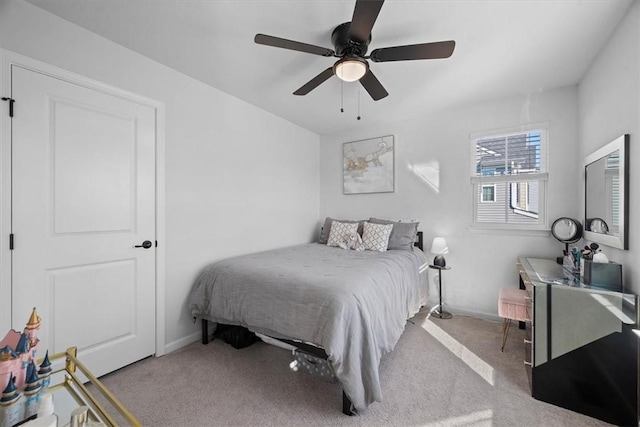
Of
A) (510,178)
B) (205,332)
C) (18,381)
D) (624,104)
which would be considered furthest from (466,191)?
(18,381)

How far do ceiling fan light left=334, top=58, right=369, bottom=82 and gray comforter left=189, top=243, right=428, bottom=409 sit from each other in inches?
58.2

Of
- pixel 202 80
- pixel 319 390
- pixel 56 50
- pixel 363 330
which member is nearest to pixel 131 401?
pixel 319 390

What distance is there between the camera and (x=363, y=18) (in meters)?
1.48

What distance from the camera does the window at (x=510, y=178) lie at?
9.82 ft

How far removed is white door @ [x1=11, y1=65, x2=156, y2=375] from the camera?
5.69 ft

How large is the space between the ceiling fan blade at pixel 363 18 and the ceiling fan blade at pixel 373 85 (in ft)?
1.00

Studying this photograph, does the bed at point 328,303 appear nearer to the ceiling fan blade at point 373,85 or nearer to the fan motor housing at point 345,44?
the ceiling fan blade at point 373,85

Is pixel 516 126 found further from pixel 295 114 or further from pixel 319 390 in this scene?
pixel 319 390

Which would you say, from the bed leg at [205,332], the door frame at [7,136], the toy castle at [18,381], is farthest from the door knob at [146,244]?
the toy castle at [18,381]

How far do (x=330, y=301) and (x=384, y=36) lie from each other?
194cm

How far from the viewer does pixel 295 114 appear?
143 inches

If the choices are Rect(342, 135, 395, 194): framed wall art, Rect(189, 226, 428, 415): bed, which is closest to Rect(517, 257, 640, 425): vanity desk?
Rect(189, 226, 428, 415): bed

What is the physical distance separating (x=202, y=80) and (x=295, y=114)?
1.26m

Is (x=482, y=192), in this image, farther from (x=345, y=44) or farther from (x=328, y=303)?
(x=328, y=303)
